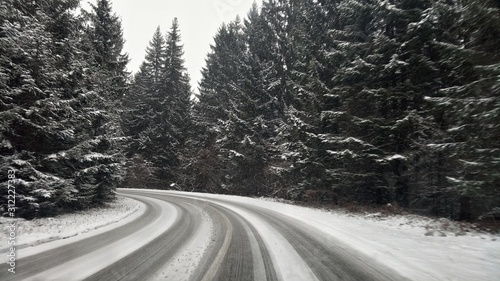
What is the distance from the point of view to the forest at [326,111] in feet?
25.7

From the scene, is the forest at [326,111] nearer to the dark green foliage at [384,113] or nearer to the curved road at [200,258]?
the dark green foliage at [384,113]

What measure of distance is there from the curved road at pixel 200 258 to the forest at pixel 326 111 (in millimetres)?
4714

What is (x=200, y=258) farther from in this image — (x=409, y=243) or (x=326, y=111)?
(x=326, y=111)

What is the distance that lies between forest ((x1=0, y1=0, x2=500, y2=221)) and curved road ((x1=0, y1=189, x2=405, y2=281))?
15.5ft

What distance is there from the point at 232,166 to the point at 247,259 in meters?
20.6

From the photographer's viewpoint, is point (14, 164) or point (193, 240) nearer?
point (193, 240)

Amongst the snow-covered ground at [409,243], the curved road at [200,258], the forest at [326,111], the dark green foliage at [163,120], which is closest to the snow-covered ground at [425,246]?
the snow-covered ground at [409,243]

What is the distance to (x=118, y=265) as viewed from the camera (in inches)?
170

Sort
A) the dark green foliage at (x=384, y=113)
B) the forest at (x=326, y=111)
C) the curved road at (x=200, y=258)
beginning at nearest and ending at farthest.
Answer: the curved road at (x=200, y=258)
the dark green foliage at (x=384, y=113)
the forest at (x=326, y=111)

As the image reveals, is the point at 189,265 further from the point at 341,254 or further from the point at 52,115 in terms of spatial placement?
the point at 52,115

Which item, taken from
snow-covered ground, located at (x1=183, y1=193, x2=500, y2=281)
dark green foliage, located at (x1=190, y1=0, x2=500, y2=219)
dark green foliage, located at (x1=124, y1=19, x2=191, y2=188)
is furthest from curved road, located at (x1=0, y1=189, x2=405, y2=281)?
dark green foliage, located at (x1=124, y1=19, x2=191, y2=188)

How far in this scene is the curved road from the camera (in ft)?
13.0

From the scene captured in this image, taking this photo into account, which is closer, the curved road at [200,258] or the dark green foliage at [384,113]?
the curved road at [200,258]

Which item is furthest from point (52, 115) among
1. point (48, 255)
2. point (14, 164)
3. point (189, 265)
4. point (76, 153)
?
point (189, 265)
